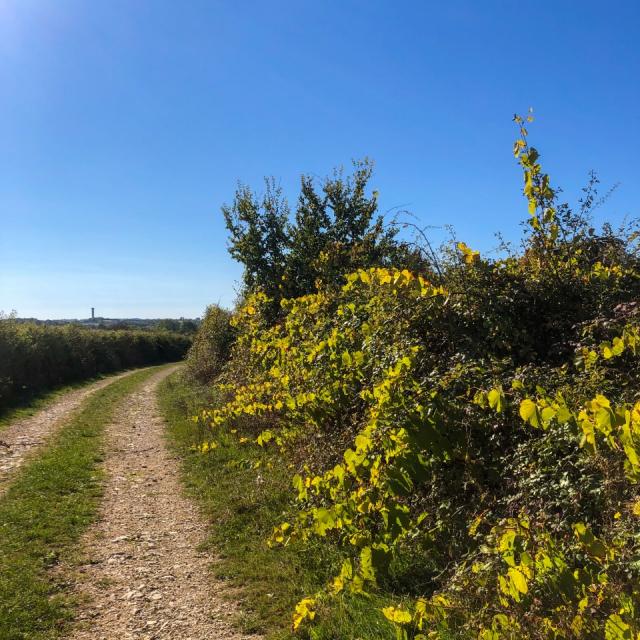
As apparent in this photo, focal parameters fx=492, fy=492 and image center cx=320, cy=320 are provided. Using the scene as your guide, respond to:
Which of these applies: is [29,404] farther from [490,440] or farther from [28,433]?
[490,440]

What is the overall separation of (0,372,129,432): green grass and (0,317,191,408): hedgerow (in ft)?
1.11

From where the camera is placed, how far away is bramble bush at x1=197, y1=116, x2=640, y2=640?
241 centimetres

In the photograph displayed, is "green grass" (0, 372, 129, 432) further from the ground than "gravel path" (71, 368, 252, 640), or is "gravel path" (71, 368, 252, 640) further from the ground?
"green grass" (0, 372, 129, 432)

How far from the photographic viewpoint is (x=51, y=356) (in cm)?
2527

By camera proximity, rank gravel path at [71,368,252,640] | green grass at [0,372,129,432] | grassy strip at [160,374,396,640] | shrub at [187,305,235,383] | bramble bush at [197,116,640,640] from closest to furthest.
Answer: bramble bush at [197,116,640,640]
grassy strip at [160,374,396,640]
gravel path at [71,368,252,640]
green grass at [0,372,129,432]
shrub at [187,305,235,383]

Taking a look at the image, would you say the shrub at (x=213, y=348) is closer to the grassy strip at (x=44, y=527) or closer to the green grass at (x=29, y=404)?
the green grass at (x=29, y=404)

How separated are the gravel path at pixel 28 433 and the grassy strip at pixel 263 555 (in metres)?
3.23

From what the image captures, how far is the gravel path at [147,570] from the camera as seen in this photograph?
4.11 m

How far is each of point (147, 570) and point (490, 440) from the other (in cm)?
386

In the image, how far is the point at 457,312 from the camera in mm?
4156

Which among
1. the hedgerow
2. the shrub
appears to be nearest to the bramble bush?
the shrub

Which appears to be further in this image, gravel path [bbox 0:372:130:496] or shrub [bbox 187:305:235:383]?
shrub [bbox 187:305:235:383]

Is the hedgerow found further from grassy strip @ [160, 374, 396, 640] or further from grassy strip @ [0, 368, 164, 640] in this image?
grassy strip @ [160, 374, 396, 640]

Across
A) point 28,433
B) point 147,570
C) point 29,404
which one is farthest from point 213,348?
point 147,570
